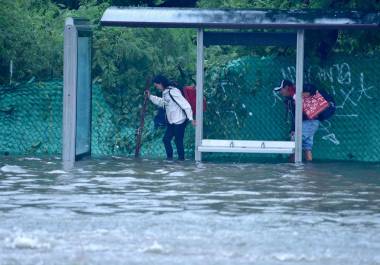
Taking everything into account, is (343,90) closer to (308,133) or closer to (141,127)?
(308,133)

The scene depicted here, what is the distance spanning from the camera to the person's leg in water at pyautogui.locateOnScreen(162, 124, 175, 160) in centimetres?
2055

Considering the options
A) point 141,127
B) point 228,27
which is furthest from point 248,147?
point 141,127

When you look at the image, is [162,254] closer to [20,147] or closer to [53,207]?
[53,207]

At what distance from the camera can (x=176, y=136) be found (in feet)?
67.3

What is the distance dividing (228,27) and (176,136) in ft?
7.06

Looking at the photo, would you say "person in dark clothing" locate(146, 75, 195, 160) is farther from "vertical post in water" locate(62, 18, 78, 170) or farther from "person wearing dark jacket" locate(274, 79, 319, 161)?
"vertical post in water" locate(62, 18, 78, 170)

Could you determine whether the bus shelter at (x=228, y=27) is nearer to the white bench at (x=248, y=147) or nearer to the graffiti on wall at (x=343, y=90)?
the white bench at (x=248, y=147)

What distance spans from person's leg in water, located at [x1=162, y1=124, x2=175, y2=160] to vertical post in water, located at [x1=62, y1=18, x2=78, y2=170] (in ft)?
6.42

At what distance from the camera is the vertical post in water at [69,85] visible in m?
19.0

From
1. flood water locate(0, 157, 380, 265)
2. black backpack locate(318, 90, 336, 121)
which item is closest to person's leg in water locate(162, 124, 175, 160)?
flood water locate(0, 157, 380, 265)

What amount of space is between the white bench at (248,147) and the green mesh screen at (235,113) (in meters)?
1.05

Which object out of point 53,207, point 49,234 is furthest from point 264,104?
point 49,234

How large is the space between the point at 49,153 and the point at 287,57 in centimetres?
455

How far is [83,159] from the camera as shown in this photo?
801 inches
